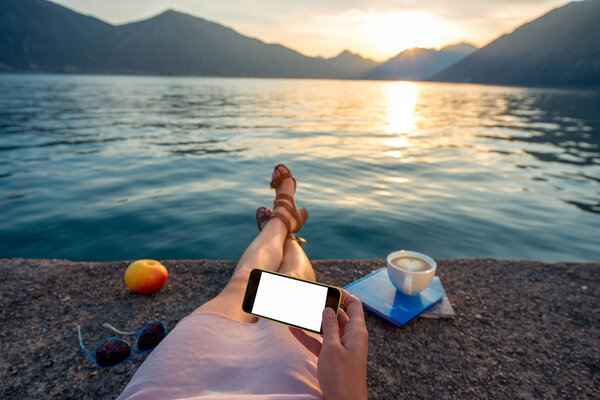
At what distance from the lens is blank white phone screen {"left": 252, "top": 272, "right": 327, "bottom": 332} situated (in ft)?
4.20

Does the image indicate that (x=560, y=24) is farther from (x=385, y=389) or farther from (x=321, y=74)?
(x=385, y=389)

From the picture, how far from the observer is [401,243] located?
458 cm

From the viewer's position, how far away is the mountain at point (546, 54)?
77.2 m

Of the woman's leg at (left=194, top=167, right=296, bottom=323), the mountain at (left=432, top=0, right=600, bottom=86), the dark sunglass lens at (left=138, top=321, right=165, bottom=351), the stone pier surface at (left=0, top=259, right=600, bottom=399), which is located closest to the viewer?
the woman's leg at (left=194, top=167, right=296, bottom=323)

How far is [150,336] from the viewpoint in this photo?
2.15m

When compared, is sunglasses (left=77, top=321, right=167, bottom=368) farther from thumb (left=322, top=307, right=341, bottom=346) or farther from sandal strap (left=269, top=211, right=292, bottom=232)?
thumb (left=322, top=307, right=341, bottom=346)

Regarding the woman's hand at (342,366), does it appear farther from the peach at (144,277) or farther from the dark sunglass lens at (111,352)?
the peach at (144,277)

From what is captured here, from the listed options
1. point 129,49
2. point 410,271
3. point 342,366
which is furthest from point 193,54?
point 342,366

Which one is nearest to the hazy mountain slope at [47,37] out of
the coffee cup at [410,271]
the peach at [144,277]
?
the peach at [144,277]

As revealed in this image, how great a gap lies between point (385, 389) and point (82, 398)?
176 centimetres

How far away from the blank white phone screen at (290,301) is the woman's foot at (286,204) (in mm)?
1770

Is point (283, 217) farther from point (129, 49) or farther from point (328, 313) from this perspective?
point (129, 49)

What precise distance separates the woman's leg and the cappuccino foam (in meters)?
0.92

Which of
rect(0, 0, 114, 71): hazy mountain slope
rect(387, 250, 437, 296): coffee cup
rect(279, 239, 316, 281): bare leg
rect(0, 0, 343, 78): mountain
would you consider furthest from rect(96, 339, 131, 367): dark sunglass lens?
rect(0, 0, 114, 71): hazy mountain slope
